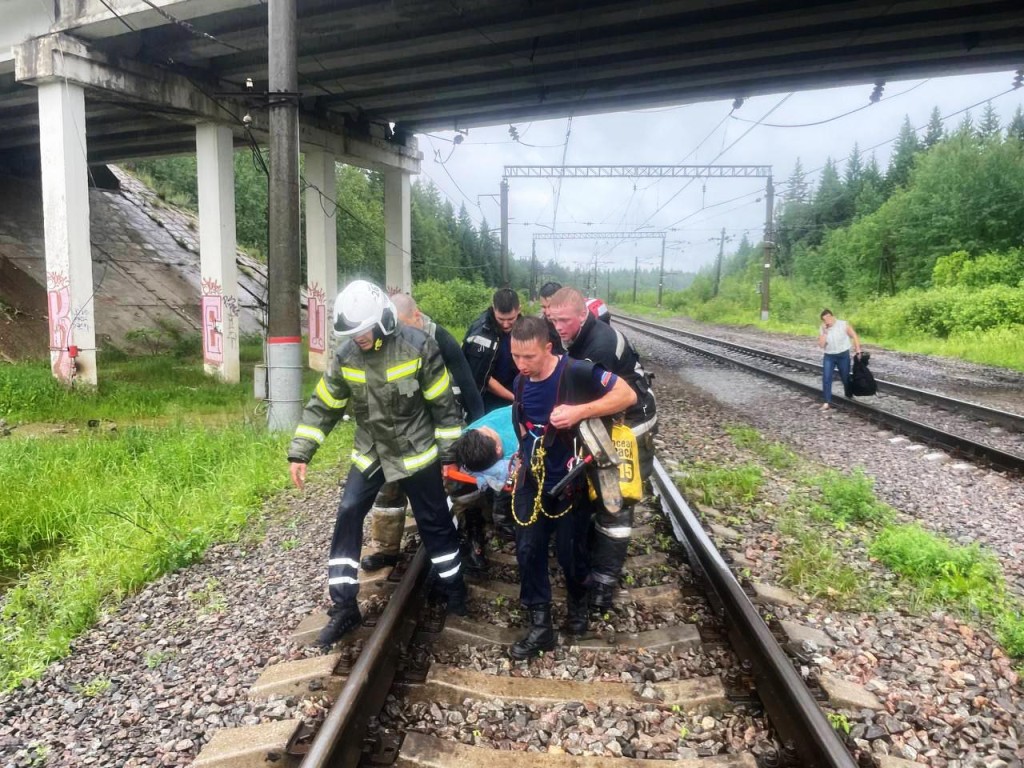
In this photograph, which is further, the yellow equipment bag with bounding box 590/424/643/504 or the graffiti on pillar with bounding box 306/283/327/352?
the graffiti on pillar with bounding box 306/283/327/352

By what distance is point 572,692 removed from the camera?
3143mm

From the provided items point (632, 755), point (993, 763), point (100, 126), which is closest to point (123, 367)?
point (100, 126)

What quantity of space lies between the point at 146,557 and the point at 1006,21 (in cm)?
1465

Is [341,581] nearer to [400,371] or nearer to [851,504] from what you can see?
[400,371]

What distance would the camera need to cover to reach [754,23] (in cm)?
1125

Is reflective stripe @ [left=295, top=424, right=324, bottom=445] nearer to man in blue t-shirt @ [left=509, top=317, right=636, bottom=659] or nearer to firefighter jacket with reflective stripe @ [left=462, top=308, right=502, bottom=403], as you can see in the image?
man in blue t-shirt @ [left=509, top=317, right=636, bottom=659]

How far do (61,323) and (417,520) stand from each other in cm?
1139

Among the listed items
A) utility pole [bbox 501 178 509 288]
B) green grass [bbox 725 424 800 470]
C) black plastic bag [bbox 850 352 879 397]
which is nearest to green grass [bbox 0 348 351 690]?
green grass [bbox 725 424 800 470]

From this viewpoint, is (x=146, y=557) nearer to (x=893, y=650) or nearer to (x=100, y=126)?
(x=893, y=650)

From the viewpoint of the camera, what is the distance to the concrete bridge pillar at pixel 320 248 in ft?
56.3

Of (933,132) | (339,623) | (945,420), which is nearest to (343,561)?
(339,623)

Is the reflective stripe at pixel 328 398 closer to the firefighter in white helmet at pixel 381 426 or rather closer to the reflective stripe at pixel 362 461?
the firefighter in white helmet at pixel 381 426

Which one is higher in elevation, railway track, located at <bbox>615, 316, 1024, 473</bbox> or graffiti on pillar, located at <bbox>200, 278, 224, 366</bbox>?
graffiti on pillar, located at <bbox>200, 278, 224, 366</bbox>

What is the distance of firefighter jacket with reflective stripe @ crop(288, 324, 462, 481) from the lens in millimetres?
3541
